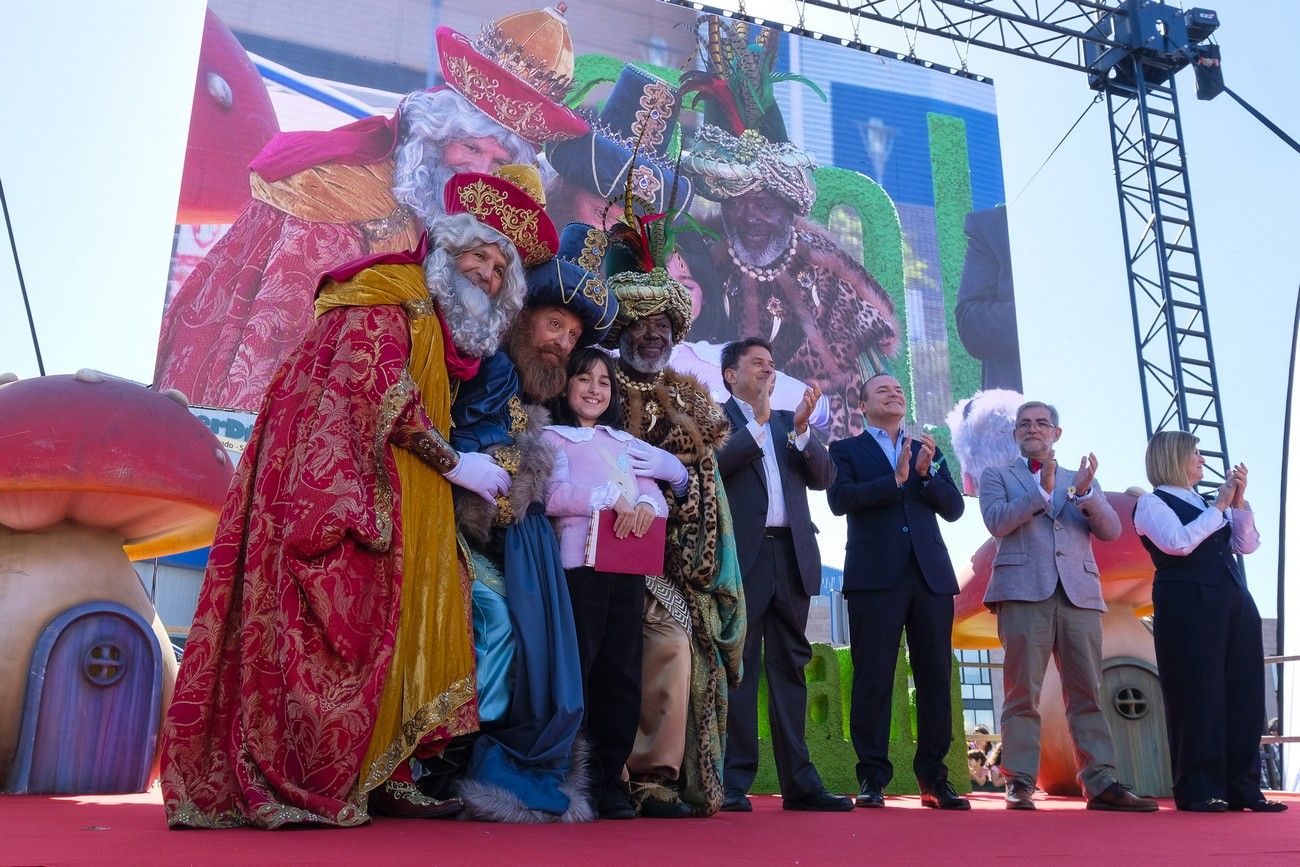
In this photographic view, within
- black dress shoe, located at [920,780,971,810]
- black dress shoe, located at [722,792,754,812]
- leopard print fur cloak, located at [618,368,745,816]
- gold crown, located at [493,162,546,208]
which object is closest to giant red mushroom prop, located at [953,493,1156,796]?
black dress shoe, located at [920,780,971,810]

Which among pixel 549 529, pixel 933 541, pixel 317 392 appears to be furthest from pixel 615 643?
pixel 933 541

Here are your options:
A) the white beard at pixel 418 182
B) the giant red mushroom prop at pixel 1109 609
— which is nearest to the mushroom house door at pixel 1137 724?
the giant red mushroom prop at pixel 1109 609

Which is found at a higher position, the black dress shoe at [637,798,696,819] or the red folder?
the red folder

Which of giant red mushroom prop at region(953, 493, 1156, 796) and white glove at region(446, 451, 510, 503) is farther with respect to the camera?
giant red mushroom prop at region(953, 493, 1156, 796)

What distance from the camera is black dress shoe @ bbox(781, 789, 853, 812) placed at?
4039mm

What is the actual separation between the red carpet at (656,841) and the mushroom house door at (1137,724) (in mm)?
2353

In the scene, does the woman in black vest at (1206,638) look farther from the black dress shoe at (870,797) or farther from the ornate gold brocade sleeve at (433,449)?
the ornate gold brocade sleeve at (433,449)

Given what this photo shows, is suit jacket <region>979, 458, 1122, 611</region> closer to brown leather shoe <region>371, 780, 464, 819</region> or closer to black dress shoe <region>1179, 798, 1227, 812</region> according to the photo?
black dress shoe <region>1179, 798, 1227, 812</region>

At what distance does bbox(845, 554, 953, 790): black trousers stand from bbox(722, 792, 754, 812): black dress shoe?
1.92ft

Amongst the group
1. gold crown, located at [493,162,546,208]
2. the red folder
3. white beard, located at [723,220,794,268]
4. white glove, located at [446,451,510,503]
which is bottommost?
the red folder

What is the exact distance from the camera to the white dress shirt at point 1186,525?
457 centimetres

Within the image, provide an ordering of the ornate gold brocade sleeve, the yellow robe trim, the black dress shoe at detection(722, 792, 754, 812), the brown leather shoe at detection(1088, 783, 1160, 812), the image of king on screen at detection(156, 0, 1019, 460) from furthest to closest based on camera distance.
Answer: the image of king on screen at detection(156, 0, 1019, 460), the brown leather shoe at detection(1088, 783, 1160, 812), the black dress shoe at detection(722, 792, 754, 812), the ornate gold brocade sleeve, the yellow robe trim

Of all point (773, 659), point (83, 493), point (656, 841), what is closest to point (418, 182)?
point (83, 493)

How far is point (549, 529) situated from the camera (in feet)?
11.0
